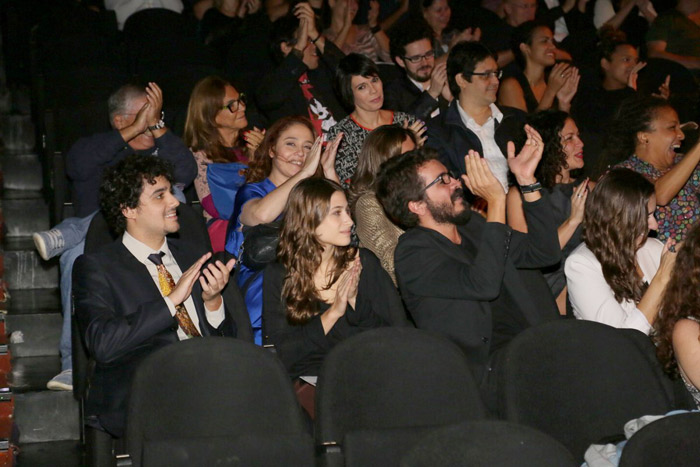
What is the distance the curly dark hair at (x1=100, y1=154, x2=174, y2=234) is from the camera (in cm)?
340

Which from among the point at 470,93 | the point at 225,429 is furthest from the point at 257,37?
the point at 225,429

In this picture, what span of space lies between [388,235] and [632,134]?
1.40 m

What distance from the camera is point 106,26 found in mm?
5941

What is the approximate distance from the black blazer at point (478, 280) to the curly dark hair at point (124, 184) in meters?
0.92

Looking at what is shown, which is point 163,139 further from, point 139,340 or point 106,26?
point 106,26

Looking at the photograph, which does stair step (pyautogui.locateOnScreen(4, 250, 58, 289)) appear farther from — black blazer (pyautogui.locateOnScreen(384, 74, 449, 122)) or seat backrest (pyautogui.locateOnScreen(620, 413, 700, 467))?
seat backrest (pyautogui.locateOnScreen(620, 413, 700, 467))

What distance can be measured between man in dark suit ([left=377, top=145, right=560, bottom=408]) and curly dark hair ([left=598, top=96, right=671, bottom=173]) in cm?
120

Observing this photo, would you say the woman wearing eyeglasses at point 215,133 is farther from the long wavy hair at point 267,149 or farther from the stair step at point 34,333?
the stair step at point 34,333

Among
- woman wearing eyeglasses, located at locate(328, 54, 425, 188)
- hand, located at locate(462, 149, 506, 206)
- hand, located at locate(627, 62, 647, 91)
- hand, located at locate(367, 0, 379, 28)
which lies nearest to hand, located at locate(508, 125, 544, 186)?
hand, located at locate(462, 149, 506, 206)

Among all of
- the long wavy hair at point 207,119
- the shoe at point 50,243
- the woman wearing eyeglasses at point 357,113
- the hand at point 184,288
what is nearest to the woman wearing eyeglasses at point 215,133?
the long wavy hair at point 207,119

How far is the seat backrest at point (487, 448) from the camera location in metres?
2.23

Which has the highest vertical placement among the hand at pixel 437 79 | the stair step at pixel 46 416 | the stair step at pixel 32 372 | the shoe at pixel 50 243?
the hand at pixel 437 79

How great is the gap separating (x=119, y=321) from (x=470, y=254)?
1.25 m

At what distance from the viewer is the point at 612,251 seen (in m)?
3.50
